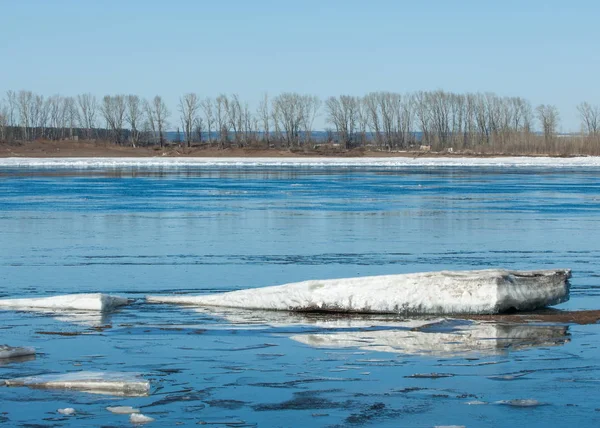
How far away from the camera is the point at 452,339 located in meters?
9.36

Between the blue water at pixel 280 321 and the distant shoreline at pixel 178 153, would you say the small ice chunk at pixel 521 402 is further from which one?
the distant shoreline at pixel 178 153

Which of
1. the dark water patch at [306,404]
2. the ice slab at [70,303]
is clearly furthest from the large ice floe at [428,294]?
the dark water patch at [306,404]

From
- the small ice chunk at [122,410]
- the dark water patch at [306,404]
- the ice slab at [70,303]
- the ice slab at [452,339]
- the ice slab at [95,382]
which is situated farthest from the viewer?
the ice slab at [70,303]

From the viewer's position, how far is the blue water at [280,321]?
273 inches

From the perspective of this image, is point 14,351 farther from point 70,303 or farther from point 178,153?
point 178,153

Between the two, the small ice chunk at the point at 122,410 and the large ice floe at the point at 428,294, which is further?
the large ice floe at the point at 428,294

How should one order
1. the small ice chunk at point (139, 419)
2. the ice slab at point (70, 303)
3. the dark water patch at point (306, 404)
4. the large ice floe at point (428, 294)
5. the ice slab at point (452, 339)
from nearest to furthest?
the small ice chunk at point (139, 419), the dark water patch at point (306, 404), the ice slab at point (452, 339), the large ice floe at point (428, 294), the ice slab at point (70, 303)

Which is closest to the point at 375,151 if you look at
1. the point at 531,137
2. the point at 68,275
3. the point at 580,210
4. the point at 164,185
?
the point at 531,137

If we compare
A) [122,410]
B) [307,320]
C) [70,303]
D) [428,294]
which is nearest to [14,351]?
[122,410]

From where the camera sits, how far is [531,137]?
91.7m

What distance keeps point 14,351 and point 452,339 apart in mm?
4274

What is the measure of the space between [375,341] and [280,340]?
3.16 ft

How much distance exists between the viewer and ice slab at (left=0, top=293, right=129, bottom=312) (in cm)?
1105

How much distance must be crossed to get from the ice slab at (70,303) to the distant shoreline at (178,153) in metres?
76.2
